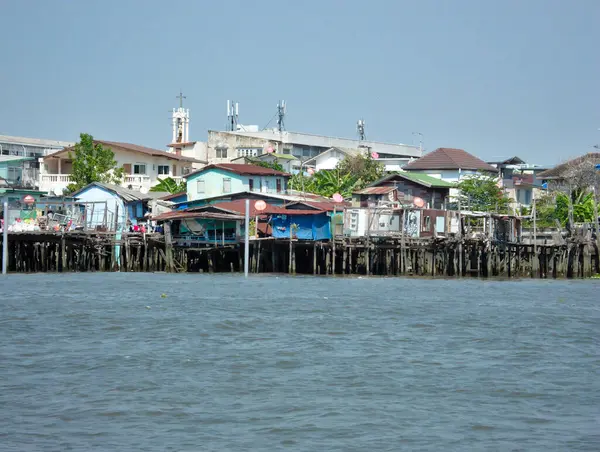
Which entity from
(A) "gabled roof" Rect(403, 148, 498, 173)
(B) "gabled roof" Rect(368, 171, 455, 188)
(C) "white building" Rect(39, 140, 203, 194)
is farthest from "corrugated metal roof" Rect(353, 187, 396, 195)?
(C) "white building" Rect(39, 140, 203, 194)

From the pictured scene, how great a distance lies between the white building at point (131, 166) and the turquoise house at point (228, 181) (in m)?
9.68

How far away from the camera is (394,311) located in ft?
93.5

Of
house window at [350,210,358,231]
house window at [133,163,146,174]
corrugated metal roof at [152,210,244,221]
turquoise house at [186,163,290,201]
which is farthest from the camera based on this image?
house window at [133,163,146,174]

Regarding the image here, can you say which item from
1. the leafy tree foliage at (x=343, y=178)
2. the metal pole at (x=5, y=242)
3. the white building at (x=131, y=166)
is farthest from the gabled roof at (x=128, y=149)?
the metal pole at (x=5, y=242)

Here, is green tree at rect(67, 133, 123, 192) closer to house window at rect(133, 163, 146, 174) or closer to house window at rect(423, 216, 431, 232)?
house window at rect(133, 163, 146, 174)

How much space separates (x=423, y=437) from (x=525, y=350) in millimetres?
8480

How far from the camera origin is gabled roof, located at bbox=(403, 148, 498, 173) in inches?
2554

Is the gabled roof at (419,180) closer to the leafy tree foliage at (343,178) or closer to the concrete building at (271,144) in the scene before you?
the leafy tree foliage at (343,178)

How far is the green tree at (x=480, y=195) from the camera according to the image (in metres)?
59.1

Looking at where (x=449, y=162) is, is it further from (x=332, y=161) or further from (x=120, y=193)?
(x=120, y=193)

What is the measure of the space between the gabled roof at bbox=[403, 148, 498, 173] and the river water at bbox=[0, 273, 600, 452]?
33418 mm

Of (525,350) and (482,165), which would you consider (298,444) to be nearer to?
(525,350)

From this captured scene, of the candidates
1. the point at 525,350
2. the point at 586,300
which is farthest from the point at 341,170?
the point at 525,350

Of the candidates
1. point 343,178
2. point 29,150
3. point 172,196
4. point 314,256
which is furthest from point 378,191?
point 29,150
